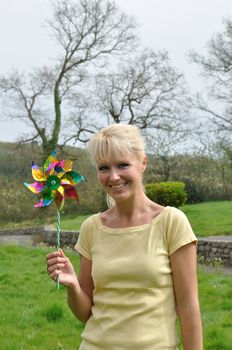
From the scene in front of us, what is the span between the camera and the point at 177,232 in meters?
2.09

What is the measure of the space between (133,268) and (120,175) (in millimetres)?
338

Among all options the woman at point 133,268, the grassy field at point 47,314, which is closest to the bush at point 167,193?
the grassy field at point 47,314

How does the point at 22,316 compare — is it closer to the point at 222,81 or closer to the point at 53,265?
the point at 53,265

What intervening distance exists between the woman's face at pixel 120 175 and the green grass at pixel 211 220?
1105 cm

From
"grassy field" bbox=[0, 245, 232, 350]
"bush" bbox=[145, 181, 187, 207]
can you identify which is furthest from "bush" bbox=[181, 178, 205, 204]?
"grassy field" bbox=[0, 245, 232, 350]

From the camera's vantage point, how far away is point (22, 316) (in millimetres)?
5996

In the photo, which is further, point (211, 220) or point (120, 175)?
point (211, 220)

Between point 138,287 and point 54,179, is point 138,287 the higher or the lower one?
the lower one

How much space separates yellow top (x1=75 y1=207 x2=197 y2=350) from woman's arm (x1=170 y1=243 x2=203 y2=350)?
3 centimetres

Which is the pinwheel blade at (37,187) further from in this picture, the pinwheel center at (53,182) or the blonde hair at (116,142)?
the blonde hair at (116,142)

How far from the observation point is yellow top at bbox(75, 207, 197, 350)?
205cm

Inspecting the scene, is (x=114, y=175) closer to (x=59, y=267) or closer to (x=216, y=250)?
(x=59, y=267)

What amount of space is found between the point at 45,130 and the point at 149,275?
2695cm

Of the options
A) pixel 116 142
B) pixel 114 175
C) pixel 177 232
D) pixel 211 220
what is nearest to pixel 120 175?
pixel 114 175
